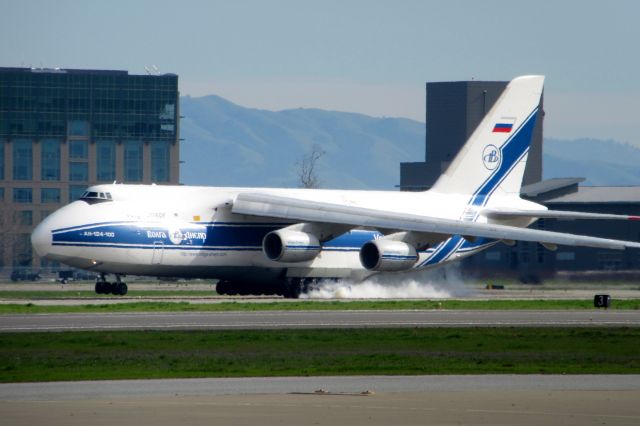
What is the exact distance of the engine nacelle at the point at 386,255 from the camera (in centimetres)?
5212

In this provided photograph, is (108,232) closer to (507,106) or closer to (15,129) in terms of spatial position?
Answer: (507,106)

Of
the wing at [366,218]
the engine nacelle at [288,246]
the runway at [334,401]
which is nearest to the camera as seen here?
the runway at [334,401]

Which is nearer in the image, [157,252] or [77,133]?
[157,252]

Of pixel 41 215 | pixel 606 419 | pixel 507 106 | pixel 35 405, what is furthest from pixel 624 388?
pixel 41 215

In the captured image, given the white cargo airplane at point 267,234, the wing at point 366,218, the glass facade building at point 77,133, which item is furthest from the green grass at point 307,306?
the glass facade building at point 77,133

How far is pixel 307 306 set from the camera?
45.8 metres

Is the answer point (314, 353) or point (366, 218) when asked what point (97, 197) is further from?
point (314, 353)

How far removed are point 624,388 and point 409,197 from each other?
35.9 metres

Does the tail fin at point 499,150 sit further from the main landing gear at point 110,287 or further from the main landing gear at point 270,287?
the main landing gear at point 110,287

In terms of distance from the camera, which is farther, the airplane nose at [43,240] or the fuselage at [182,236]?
the fuselage at [182,236]

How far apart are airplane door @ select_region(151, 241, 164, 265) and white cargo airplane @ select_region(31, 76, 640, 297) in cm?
4

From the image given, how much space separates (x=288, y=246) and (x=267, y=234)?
139 centimetres

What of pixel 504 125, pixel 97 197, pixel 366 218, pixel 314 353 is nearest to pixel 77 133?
pixel 504 125

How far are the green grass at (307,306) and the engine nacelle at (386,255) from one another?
2814 millimetres
